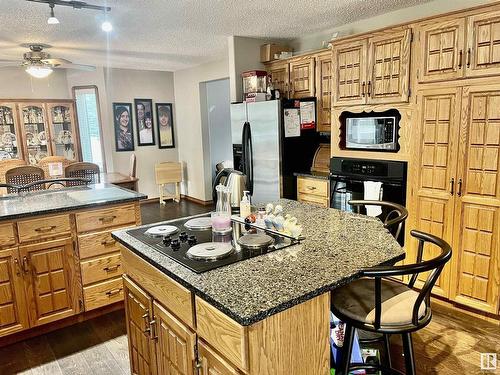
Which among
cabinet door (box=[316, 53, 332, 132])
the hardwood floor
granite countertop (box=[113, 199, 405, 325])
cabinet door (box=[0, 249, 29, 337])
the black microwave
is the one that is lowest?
the hardwood floor

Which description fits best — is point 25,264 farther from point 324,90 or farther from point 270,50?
point 270,50

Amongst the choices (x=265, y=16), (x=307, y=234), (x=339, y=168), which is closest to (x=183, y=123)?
(x=265, y=16)

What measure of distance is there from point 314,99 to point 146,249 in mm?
2826

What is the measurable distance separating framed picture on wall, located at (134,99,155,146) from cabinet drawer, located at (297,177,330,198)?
4.05 m

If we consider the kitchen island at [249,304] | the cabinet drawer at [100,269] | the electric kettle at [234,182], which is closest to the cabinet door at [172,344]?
the kitchen island at [249,304]

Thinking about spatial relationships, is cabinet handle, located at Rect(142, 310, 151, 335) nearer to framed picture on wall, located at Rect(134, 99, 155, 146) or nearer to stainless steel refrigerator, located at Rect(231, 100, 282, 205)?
stainless steel refrigerator, located at Rect(231, 100, 282, 205)

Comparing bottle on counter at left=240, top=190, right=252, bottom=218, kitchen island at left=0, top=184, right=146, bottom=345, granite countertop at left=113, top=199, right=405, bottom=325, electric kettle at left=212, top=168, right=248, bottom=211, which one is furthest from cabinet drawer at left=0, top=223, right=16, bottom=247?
bottle on counter at left=240, top=190, right=252, bottom=218

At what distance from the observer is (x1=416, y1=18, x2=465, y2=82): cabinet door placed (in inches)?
102

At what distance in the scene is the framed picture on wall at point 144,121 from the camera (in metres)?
6.85

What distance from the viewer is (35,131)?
6.10 m

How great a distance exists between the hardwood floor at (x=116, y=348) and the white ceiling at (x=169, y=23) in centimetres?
262

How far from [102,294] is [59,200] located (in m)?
0.81

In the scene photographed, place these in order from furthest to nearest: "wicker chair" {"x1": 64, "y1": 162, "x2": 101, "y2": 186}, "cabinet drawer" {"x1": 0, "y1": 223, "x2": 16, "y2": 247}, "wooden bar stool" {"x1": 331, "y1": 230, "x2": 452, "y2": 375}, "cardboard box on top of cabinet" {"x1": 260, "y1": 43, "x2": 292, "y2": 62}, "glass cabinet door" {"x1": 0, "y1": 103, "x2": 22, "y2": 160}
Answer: "glass cabinet door" {"x1": 0, "y1": 103, "x2": 22, "y2": 160}, "cardboard box on top of cabinet" {"x1": 260, "y1": 43, "x2": 292, "y2": 62}, "wicker chair" {"x1": 64, "y1": 162, "x2": 101, "y2": 186}, "cabinet drawer" {"x1": 0, "y1": 223, "x2": 16, "y2": 247}, "wooden bar stool" {"x1": 331, "y1": 230, "x2": 452, "y2": 375}

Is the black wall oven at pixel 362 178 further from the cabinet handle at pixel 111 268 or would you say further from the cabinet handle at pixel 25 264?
the cabinet handle at pixel 25 264
